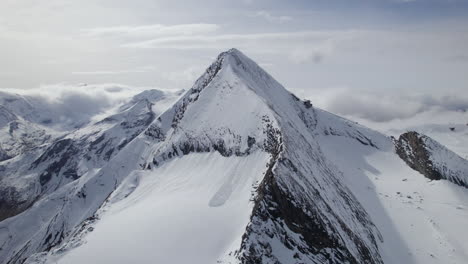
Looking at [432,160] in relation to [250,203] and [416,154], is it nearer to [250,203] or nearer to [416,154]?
[416,154]

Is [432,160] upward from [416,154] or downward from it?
downward

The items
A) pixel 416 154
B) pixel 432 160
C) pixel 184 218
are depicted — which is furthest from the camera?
pixel 416 154

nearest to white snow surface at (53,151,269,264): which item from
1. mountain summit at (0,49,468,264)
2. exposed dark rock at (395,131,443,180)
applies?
mountain summit at (0,49,468,264)

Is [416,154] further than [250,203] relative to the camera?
Yes

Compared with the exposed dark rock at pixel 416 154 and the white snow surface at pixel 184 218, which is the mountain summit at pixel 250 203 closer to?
the white snow surface at pixel 184 218

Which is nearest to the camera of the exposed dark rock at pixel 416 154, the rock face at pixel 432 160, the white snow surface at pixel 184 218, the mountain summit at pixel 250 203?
the white snow surface at pixel 184 218

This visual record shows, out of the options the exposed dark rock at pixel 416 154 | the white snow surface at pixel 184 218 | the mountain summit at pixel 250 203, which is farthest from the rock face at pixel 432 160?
the white snow surface at pixel 184 218

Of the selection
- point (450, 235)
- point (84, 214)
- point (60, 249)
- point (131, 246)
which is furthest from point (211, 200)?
point (84, 214)

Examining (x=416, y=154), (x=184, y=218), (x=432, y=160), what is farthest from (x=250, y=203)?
(x=416, y=154)

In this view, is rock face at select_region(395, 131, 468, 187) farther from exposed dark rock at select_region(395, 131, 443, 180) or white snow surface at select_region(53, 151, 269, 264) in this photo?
white snow surface at select_region(53, 151, 269, 264)
